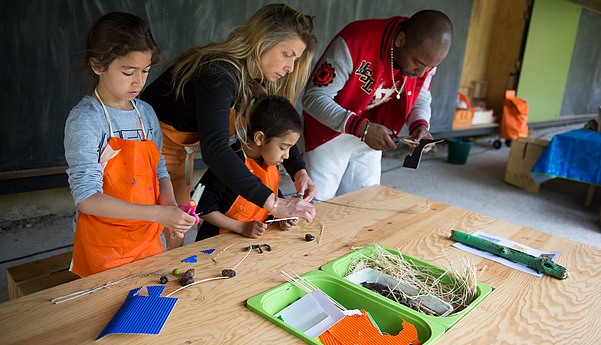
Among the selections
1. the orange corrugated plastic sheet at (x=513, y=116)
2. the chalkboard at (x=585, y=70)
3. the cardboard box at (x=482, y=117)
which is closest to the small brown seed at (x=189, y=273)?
the orange corrugated plastic sheet at (x=513, y=116)

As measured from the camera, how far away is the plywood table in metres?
0.98

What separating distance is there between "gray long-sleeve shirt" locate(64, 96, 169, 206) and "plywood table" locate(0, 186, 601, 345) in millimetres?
259

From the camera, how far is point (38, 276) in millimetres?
1636

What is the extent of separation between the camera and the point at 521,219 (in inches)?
168

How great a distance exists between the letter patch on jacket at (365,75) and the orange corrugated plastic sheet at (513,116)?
5.65 metres

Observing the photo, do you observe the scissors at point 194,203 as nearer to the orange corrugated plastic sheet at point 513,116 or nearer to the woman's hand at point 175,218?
the woman's hand at point 175,218

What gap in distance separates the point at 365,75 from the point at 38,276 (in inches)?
63.8

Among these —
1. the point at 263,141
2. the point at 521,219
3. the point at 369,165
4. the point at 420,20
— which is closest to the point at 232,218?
the point at 263,141

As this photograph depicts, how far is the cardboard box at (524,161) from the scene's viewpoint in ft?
16.9

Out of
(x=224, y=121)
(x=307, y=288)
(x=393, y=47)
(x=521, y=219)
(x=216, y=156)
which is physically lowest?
(x=521, y=219)

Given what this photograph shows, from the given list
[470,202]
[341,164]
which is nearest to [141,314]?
[341,164]

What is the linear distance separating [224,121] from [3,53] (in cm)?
201

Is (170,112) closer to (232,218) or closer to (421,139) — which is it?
(232,218)

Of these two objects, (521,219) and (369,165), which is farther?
(521,219)
